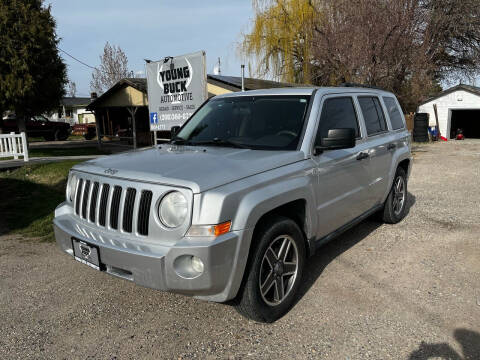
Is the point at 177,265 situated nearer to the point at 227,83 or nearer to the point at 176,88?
the point at 176,88

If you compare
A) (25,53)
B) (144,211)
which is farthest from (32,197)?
(25,53)

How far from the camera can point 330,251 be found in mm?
4602

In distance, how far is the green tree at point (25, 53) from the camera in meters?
15.3

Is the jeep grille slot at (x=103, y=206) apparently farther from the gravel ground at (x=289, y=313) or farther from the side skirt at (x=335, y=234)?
the side skirt at (x=335, y=234)

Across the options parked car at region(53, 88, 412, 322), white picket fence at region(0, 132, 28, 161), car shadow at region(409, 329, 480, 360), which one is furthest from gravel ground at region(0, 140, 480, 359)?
white picket fence at region(0, 132, 28, 161)

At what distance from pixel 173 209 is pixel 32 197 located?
6.59m

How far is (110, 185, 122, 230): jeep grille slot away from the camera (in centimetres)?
282

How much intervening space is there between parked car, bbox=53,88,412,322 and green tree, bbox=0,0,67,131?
46.6 ft

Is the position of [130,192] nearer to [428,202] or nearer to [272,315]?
[272,315]

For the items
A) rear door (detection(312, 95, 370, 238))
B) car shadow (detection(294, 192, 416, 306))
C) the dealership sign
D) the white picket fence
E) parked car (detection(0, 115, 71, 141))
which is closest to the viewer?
rear door (detection(312, 95, 370, 238))

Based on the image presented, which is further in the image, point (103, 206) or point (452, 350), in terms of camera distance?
point (103, 206)

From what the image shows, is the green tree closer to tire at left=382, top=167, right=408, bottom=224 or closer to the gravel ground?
the gravel ground

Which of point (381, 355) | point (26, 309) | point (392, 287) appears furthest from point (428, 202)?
point (26, 309)

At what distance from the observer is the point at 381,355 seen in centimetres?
269
